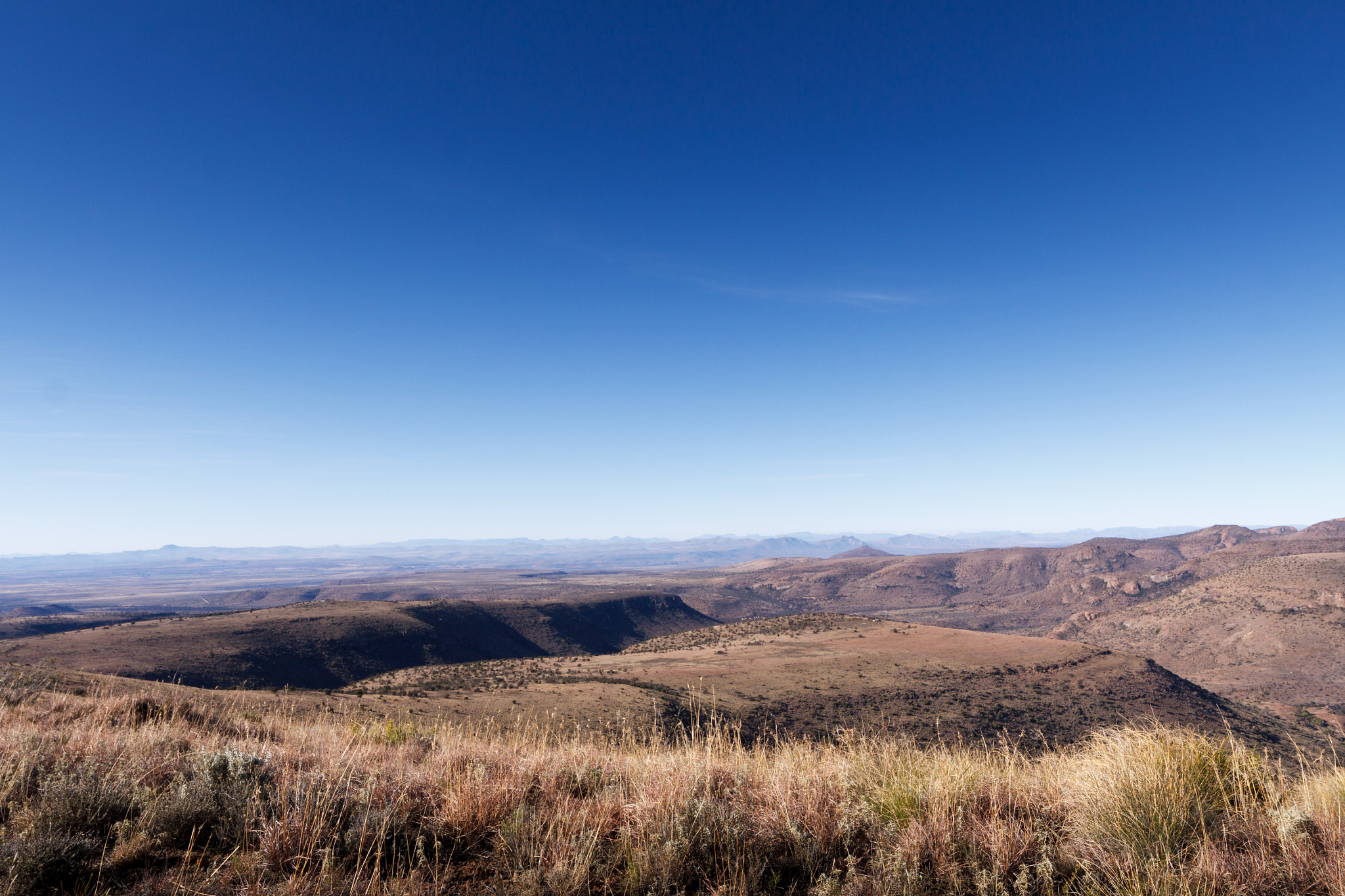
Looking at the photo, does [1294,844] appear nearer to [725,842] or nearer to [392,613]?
[725,842]

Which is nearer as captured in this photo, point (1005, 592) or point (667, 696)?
point (667, 696)

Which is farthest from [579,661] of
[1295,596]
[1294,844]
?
[1295,596]

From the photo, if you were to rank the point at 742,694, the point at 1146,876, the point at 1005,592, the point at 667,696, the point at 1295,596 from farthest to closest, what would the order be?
the point at 1005,592, the point at 1295,596, the point at 742,694, the point at 667,696, the point at 1146,876

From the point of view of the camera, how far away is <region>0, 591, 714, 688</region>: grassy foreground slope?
4516cm

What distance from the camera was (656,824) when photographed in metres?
4.02

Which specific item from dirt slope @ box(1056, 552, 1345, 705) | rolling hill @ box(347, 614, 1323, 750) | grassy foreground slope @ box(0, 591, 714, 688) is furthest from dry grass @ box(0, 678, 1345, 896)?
dirt slope @ box(1056, 552, 1345, 705)

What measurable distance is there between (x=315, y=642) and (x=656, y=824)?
63527 mm

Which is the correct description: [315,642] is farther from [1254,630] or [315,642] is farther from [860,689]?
[1254,630]

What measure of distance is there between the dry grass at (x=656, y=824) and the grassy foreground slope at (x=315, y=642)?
4585 centimetres

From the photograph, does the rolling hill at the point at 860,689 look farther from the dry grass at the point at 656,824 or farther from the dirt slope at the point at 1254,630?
the dirt slope at the point at 1254,630

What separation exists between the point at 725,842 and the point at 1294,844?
161 inches

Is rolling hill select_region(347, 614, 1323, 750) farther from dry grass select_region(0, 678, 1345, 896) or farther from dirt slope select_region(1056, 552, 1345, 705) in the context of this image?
dirt slope select_region(1056, 552, 1345, 705)

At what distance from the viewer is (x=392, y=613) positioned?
66.2m

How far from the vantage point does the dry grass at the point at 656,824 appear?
352 centimetres
